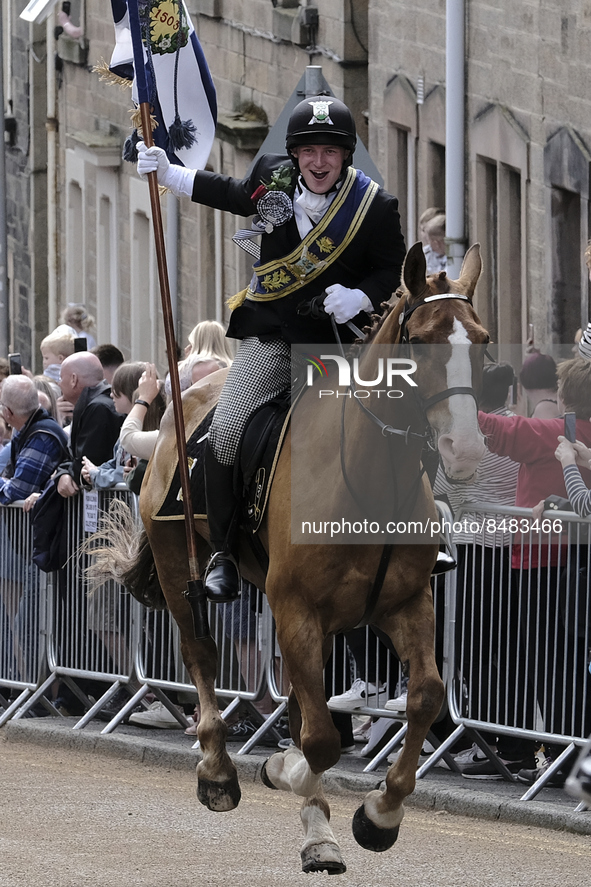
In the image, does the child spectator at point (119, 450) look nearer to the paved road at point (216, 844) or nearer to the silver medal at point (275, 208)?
the paved road at point (216, 844)

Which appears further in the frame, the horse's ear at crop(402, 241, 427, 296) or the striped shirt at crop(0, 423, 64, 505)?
the striped shirt at crop(0, 423, 64, 505)

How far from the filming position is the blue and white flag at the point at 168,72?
919cm

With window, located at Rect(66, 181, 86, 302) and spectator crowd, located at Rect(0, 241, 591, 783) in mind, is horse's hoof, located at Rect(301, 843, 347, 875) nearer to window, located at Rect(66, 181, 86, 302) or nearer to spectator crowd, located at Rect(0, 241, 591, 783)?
spectator crowd, located at Rect(0, 241, 591, 783)

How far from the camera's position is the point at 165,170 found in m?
8.85

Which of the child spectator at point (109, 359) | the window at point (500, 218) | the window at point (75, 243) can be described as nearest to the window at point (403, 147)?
the window at point (500, 218)

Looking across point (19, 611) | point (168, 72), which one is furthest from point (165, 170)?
point (19, 611)

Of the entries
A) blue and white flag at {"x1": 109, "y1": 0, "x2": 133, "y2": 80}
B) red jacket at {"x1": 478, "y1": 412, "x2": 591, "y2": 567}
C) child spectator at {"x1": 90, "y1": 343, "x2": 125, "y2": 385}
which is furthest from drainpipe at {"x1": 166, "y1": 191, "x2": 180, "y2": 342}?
blue and white flag at {"x1": 109, "y1": 0, "x2": 133, "y2": 80}

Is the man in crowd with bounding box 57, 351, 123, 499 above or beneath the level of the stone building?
beneath

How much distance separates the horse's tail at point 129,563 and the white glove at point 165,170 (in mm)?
2027

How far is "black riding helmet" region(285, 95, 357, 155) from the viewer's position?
8.14 meters

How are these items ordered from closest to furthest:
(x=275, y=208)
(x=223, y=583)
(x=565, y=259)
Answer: (x=275, y=208), (x=223, y=583), (x=565, y=259)

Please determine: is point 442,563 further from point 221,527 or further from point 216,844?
point 216,844

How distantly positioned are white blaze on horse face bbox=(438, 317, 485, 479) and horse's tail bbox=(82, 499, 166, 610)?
3166 mm

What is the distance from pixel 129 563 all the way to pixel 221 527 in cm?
162
